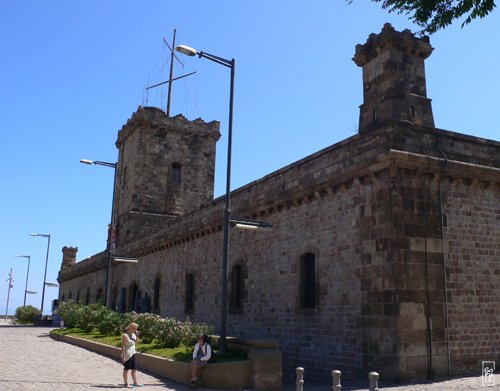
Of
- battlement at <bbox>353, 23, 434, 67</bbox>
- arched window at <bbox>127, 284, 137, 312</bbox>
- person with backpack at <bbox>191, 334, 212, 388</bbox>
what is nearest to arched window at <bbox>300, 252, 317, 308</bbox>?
person with backpack at <bbox>191, 334, 212, 388</bbox>

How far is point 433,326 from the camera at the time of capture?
1149 cm

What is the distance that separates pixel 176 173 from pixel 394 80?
22.1 m

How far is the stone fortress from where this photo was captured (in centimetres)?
1152

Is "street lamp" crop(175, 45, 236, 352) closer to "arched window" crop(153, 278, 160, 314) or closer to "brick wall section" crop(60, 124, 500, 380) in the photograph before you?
"brick wall section" crop(60, 124, 500, 380)

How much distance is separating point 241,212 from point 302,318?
16.5 ft

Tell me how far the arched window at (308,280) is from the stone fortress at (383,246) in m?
0.04

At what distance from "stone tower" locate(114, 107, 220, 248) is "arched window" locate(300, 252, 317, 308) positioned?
61.3 feet

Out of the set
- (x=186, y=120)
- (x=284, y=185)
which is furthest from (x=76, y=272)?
(x=284, y=185)

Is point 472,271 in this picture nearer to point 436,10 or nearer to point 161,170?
point 436,10

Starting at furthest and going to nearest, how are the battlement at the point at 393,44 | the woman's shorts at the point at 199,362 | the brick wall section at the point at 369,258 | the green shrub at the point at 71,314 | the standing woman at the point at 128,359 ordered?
the green shrub at the point at 71,314 < the battlement at the point at 393,44 < the brick wall section at the point at 369,258 < the woman's shorts at the point at 199,362 < the standing woman at the point at 128,359

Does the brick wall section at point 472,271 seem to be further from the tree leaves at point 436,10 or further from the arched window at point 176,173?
the arched window at point 176,173

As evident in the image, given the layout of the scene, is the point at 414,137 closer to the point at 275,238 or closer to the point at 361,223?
the point at 361,223

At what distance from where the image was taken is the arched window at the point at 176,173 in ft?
110

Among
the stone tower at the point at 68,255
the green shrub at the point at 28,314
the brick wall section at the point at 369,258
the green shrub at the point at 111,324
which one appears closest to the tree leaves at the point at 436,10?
the brick wall section at the point at 369,258
